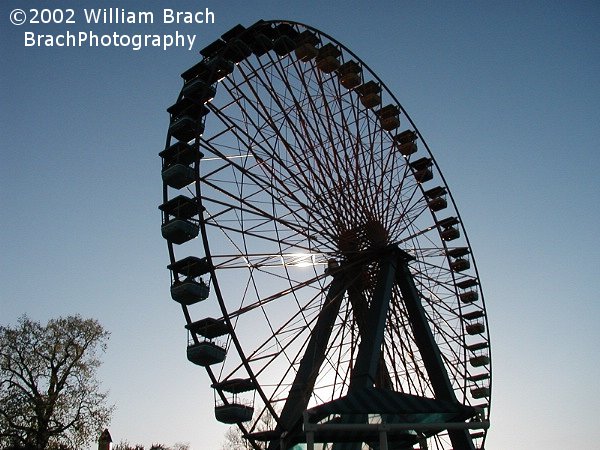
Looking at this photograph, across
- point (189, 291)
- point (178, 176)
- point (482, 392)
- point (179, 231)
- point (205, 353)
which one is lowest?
point (482, 392)

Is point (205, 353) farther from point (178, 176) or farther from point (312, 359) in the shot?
point (178, 176)

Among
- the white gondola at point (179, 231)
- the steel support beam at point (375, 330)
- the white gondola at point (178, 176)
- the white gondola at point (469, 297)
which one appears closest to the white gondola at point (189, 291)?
the white gondola at point (179, 231)

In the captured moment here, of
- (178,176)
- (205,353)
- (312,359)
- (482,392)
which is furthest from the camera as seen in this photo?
(482,392)

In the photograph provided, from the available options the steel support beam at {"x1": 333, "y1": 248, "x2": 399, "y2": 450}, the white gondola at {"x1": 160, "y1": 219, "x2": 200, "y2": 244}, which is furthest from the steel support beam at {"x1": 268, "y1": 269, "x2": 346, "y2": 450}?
the white gondola at {"x1": 160, "y1": 219, "x2": 200, "y2": 244}

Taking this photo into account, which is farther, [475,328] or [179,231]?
[475,328]

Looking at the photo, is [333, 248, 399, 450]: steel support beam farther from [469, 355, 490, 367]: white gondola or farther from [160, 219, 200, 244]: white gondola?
[469, 355, 490, 367]: white gondola

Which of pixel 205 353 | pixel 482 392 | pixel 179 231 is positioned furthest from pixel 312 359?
pixel 482 392

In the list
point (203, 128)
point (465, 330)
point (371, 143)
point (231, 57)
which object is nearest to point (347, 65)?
point (371, 143)

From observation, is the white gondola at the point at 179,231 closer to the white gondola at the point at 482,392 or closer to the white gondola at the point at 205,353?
the white gondola at the point at 205,353

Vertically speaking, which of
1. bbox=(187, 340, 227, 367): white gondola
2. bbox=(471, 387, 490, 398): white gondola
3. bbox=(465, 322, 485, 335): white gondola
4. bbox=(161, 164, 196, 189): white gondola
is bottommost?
bbox=(471, 387, 490, 398): white gondola

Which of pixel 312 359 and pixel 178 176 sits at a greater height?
pixel 178 176

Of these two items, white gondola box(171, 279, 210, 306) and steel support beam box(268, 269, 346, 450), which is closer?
steel support beam box(268, 269, 346, 450)

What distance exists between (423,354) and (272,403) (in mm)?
4440

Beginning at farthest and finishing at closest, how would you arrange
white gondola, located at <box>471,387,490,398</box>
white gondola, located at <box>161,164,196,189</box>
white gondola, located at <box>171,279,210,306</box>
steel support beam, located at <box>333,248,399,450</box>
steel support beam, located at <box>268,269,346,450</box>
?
white gondola, located at <box>471,387,490,398</box>, white gondola, located at <box>161,164,196,189</box>, white gondola, located at <box>171,279,210,306</box>, steel support beam, located at <box>268,269,346,450</box>, steel support beam, located at <box>333,248,399,450</box>
